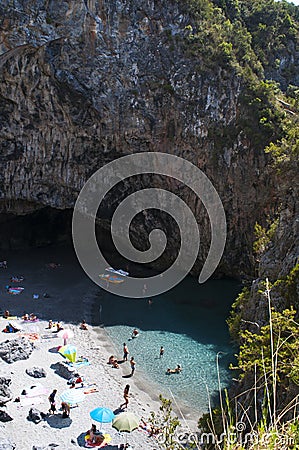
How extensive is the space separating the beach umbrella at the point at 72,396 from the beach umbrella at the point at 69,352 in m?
2.90

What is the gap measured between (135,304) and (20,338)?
7383 millimetres

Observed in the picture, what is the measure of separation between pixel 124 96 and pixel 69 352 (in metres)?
14.9

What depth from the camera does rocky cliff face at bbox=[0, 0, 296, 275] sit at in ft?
77.9

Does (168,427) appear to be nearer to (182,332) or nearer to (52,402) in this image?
(52,402)

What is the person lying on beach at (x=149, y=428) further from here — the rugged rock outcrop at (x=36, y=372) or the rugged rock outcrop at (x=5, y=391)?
the rugged rock outcrop at (x=5, y=391)

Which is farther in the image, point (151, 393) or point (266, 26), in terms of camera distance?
point (266, 26)

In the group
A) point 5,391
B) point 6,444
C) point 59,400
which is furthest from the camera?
point 59,400

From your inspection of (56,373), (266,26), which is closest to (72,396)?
(56,373)

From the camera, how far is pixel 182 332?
70.8 feet

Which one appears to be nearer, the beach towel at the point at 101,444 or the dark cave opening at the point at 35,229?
the beach towel at the point at 101,444

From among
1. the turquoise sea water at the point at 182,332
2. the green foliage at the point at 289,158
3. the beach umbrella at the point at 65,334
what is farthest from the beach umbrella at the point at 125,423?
the green foliage at the point at 289,158

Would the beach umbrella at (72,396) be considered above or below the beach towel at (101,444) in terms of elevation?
above

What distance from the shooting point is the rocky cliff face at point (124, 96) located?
23750 millimetres

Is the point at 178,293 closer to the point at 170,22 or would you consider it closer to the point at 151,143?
the point at 151,143
